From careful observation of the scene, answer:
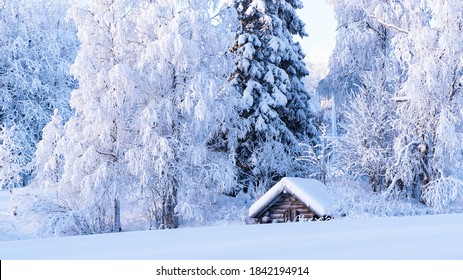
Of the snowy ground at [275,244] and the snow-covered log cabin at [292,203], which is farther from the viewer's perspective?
the snow-covered log cabin at [292,203]

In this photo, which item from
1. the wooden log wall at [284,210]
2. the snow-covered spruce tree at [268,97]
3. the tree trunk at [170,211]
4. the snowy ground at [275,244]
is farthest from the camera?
the snow-covered spruce tree at [268,97]

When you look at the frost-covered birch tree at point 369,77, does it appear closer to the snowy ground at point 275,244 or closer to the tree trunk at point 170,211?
the tree trunk at point 170,211

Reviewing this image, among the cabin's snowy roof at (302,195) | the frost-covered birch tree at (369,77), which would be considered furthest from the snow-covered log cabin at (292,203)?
the frost-covered birch tree at (369,77)

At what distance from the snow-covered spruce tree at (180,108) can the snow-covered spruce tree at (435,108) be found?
6071mm

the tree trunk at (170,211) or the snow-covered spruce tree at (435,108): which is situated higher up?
the snow-covered spruce tree at (435,108)

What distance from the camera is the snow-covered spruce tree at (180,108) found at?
57.0 ft

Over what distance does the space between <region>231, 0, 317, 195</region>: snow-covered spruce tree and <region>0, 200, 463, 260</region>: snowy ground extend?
52.5ft

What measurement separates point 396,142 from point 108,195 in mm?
9972

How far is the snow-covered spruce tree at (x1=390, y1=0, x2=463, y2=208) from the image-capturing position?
58.3 feet

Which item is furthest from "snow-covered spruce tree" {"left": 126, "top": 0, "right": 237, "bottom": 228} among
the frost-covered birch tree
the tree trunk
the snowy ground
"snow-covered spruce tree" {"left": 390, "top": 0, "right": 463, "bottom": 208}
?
the snowy ground

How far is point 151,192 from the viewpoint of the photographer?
61.3ft

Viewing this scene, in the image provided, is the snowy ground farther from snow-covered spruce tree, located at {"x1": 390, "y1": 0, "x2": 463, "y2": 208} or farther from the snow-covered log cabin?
snow-covered spruce tree, located at {"x1": 390, "y1": 0, "x2": 463, "y2": 208}
